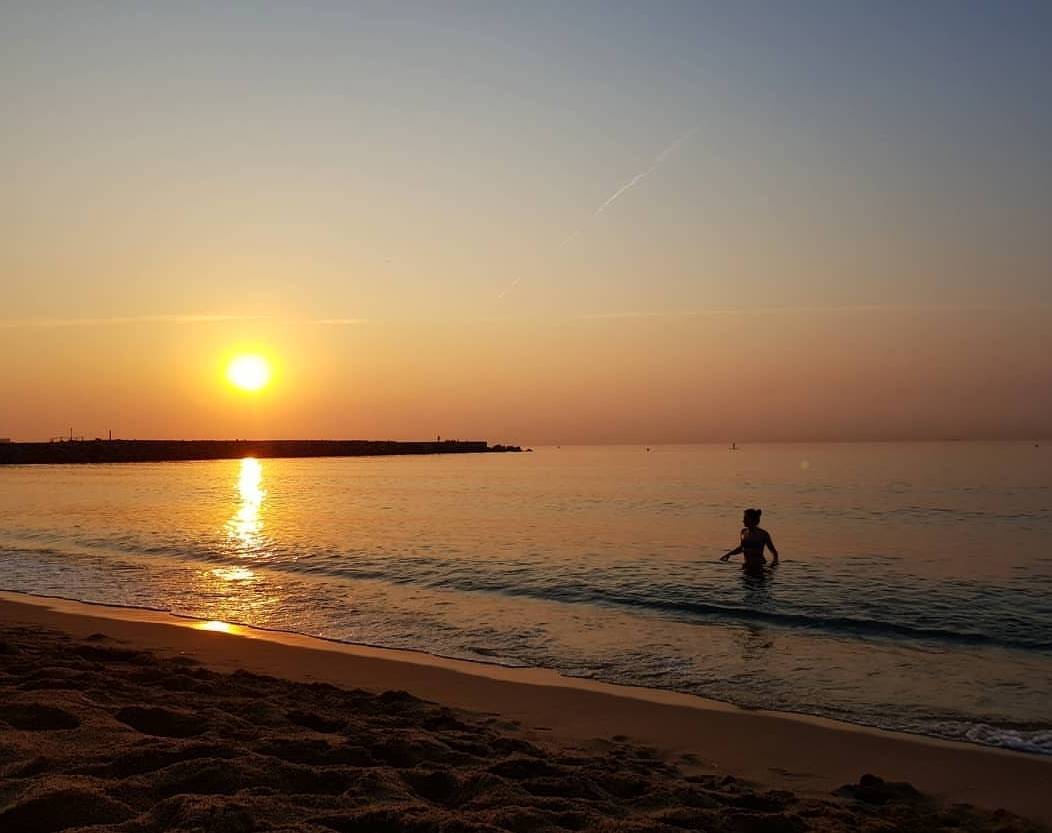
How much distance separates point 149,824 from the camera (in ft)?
15.4

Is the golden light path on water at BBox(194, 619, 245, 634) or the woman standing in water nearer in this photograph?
the golden light path on water at BBox(194, 619, 245, 634)

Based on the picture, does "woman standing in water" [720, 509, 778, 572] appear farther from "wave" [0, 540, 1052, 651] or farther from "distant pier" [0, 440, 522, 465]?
"distant pier" [0, 440, 522, 465]

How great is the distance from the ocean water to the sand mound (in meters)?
3.55

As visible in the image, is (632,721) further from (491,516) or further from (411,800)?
(491,516)

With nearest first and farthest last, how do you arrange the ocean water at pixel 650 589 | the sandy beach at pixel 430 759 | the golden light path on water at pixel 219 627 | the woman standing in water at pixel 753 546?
the sandy beach at pixel 430 759 < the ocean water at pixel 650 589 < the golden light path on water at pixel 219 627 < the woman standing in water at pixel 753 546

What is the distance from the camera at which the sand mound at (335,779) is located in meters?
4.98

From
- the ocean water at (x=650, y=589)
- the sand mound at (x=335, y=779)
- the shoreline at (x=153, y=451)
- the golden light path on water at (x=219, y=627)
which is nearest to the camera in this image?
the sand mound at (x=335, y=779)

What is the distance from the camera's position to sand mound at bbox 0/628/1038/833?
4.98 m

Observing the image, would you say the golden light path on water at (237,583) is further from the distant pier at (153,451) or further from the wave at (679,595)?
the distant pier at (153,451)

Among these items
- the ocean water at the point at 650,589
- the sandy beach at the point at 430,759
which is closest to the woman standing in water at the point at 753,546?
the ocean water at the point at 650,589

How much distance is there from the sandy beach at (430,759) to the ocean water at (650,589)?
1324mm

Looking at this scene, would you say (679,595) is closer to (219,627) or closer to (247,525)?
(219,627)

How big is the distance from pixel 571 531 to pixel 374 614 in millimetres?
17160

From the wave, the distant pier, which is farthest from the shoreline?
the wave
